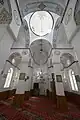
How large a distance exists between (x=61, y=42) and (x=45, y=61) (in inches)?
279

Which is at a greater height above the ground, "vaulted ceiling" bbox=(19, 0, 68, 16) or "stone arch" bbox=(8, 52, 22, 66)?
"vaulted ceiling" bbox=(19, 0, 68, 16)

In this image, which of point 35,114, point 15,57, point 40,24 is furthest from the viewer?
point 40,24

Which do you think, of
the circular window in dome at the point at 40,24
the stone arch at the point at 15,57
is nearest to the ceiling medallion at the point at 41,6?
the circular window in dome at the point at 40,24

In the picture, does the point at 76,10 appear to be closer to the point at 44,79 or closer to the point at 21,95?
the point at 21,95

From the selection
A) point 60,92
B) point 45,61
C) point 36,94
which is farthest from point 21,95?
point 45,61

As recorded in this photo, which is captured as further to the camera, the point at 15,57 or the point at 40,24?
the point at 40,24

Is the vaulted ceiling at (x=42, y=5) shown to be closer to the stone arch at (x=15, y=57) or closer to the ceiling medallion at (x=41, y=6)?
the ceiling medallion at (x=41, y=6)

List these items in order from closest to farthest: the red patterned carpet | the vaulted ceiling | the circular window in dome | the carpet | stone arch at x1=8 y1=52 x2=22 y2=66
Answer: the red patterned carpet < the carpet < the vaulted ceiling < stone arch at x1=8 y1=52 x2=22 y2=66 < the circular window in dome

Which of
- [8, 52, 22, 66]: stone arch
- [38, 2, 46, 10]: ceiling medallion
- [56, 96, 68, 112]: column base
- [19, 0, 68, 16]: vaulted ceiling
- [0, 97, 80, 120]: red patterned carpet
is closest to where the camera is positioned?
[0, 97, 80, 120]: red patterned carpet

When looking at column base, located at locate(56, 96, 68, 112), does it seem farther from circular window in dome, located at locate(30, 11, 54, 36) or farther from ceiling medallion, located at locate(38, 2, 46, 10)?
circular window in dome, located at locate(30, 11, 54, 36)

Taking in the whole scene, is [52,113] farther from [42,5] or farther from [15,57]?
[15,57]

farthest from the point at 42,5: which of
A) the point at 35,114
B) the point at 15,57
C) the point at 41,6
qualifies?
the point at 35,114

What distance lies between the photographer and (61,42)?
819 cm

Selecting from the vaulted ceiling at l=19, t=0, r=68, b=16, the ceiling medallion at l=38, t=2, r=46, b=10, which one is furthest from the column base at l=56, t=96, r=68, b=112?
the ceiling medallion at l=38, t=2, r=46, b=10
